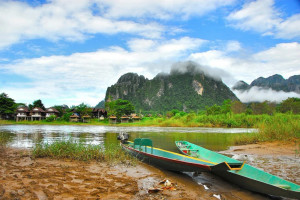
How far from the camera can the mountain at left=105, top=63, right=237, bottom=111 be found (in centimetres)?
9850

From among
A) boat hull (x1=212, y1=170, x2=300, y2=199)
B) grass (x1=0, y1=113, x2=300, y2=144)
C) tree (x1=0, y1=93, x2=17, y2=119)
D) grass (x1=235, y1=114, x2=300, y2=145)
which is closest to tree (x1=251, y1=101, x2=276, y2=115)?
grass (x1=0, y1=113, x2=300, y2=144)

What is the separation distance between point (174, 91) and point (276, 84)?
193 ft

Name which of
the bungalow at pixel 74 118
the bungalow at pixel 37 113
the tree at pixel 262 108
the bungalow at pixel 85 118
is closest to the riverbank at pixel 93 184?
the bungalow at pixel 85 118

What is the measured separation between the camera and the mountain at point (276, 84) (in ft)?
343

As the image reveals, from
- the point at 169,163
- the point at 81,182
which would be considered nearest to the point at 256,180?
the point at 169,163

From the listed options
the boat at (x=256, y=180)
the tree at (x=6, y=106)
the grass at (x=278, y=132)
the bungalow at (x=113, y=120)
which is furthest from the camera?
the bungalow at (x=113, y=120)

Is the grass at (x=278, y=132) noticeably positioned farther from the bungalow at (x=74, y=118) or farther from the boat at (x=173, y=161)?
the bungalow at (x=74, y=118)

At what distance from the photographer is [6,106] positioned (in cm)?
4556

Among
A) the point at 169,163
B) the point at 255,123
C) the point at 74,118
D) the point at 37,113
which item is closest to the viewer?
the point at 169,163

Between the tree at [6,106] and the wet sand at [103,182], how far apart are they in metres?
46.8

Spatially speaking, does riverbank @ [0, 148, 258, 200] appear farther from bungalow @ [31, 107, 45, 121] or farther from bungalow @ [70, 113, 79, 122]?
bungalow @ [31, 107, 45, 121]

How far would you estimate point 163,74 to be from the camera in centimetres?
11875

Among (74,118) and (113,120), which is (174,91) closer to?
(113,120)

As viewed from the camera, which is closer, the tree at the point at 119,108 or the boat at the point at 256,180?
the boat at the point at 256,180
